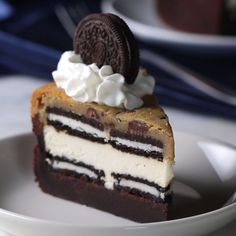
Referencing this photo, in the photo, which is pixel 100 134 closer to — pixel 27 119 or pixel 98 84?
pixel 98 84

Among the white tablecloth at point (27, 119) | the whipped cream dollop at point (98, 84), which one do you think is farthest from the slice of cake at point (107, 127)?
the white tablecloth at point (27, 119)

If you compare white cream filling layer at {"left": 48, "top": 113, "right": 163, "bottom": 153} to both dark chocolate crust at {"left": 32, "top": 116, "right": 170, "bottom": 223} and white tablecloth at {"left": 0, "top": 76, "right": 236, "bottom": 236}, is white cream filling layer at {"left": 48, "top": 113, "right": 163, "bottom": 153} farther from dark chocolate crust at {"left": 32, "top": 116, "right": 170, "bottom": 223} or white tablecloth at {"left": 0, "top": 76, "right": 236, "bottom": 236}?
white tablecloth at {"left": 0, "top": 76, "right": 236, "bottom": 236}

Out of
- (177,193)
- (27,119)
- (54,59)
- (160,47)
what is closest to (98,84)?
(177,193)

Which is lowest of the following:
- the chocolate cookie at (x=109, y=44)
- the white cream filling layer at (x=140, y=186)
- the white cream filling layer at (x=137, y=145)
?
the white cream filling layer at (x=140, y=186)

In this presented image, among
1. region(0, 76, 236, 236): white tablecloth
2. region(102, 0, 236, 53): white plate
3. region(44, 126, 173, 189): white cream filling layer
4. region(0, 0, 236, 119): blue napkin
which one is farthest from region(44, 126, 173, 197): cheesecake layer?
region(102, 0, 236, 53): white plate

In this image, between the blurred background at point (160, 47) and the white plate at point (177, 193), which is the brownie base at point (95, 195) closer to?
the white plate at point (177, 193)

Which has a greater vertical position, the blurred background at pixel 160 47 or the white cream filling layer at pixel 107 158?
the white cream filling layer at pixel 107 158

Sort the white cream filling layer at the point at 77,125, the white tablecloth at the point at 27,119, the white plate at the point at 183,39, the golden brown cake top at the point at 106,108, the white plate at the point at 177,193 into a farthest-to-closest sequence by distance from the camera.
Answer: the white plate at the point at 183,39, the white tablecloth at the point at 27,119, the white cream filling layer at the point at 77,125, the golden brown cake top at the point at 106,108, the white plate at the point at 177,193
